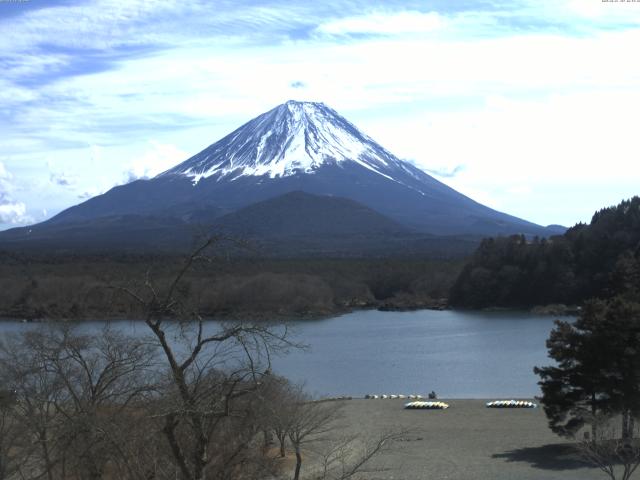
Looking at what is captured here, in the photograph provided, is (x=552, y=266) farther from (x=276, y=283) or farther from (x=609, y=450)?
(x=609, y=450)

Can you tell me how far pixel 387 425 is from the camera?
57.6 feet

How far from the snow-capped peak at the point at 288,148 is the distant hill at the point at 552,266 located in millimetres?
72154

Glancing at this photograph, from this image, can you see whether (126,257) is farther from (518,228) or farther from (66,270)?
(518,228)

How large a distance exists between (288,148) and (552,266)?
79.8 m

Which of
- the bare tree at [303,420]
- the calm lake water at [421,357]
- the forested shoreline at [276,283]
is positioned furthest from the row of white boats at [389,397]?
the forested shoreline at [276,283]

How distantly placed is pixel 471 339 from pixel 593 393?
65.6ft

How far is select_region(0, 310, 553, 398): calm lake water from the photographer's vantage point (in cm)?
2355

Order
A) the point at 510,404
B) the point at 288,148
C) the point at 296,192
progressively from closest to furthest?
the point at 510,404 → the point at 296,192 → the point at 288,148

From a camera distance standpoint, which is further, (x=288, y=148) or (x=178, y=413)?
(x=288, y=148)

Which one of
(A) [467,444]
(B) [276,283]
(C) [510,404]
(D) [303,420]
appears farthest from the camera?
(B) [276,283]

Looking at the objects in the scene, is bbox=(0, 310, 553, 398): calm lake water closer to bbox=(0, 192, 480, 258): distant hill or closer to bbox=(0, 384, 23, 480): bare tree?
bbox=(0, 384, 23, 480): bare tree

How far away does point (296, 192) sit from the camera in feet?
345

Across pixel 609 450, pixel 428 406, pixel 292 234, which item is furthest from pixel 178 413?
pixel 292 234

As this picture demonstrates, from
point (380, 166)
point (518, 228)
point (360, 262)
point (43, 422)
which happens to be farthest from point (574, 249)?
point (380, 166)
